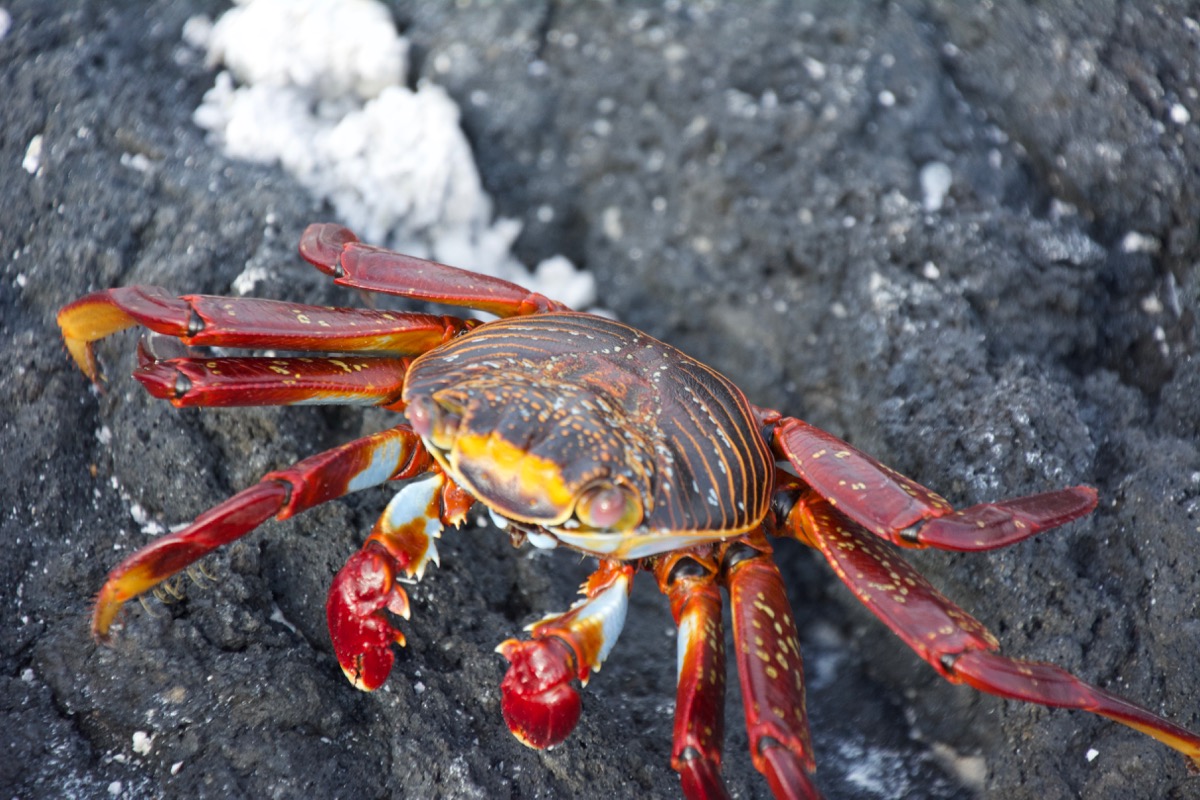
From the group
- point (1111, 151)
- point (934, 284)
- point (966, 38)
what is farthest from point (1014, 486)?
point (966, 38)

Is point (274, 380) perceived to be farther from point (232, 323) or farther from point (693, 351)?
point (693, 351)

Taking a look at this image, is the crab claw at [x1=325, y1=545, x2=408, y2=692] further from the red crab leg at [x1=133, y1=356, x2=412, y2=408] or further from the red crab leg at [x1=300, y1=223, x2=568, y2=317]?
the red crab leg at [x1=300, y1=223, x2=568, y2=317]

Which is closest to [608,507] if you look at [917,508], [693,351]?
[917,508]

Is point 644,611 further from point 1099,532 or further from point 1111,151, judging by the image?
point 1111,151

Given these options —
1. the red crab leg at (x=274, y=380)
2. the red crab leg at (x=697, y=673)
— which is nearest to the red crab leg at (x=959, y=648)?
the red crab leg at (x=697, y=673)

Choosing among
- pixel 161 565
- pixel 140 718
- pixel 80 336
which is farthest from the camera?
pixel 80 336

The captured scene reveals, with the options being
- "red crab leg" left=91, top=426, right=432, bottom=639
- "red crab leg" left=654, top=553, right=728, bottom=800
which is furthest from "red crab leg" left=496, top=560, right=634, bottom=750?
"red crab leg" left=91, top=426, right=432, bottom=639

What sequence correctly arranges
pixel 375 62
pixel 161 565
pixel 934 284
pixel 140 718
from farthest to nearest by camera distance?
pixel 375 62, pixel 934 284, pixel 140 718, pixel 161 565
